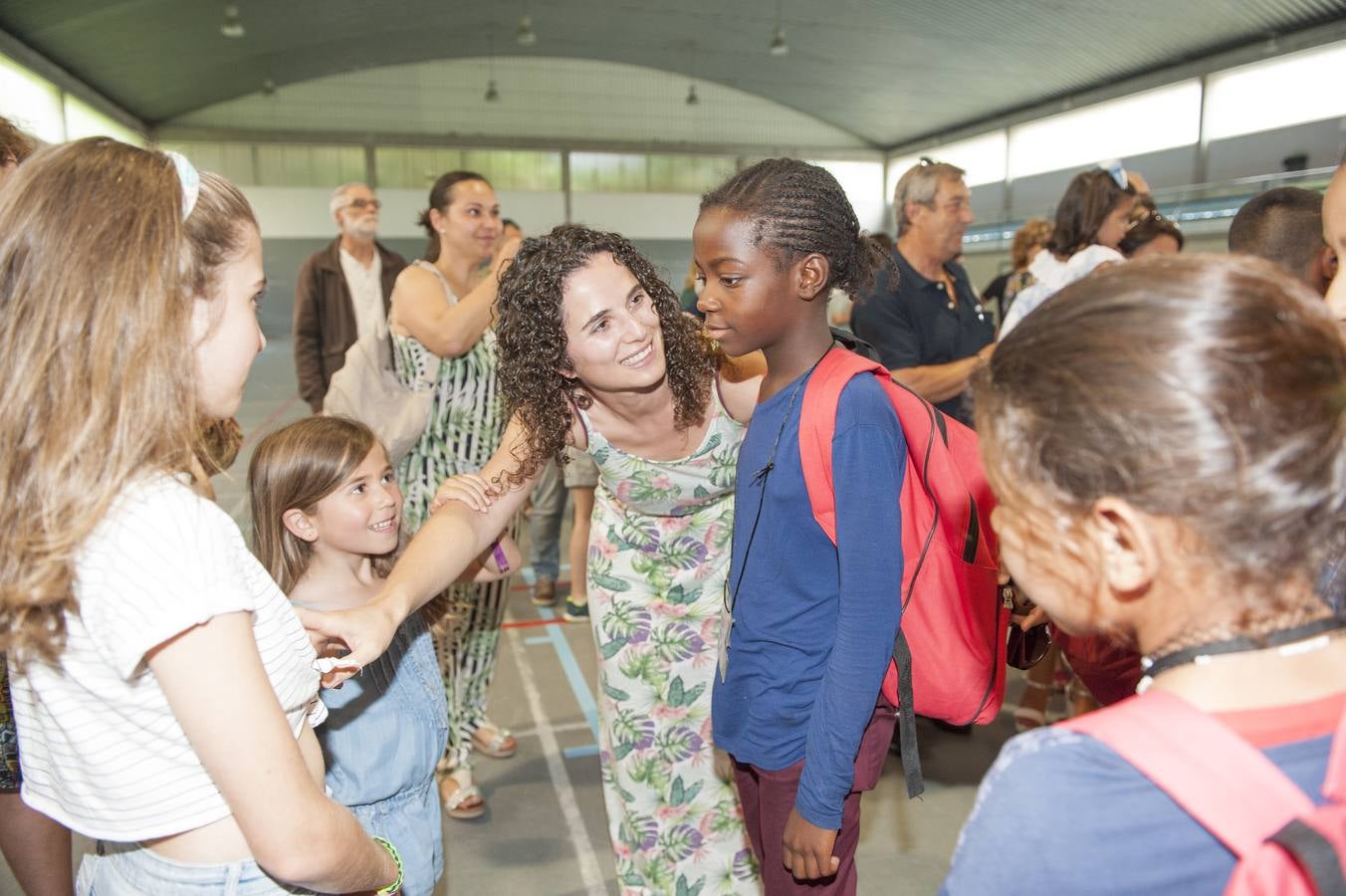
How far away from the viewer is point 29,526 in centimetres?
87

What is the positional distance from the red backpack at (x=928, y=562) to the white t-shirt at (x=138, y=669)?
84 cm

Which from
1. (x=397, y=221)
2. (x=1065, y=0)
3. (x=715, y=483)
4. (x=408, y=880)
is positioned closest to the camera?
(x=408, y=880)

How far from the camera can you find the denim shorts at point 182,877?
3.33ft

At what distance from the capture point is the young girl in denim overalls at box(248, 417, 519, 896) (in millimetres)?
1766

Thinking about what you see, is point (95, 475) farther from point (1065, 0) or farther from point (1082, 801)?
point (1065, 0)

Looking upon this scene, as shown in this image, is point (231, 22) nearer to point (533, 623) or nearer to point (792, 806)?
point (533, 623)

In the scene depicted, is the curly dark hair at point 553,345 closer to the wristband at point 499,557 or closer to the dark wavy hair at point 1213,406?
the wristband at point 499,557

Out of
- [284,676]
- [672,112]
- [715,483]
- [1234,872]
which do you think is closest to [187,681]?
[284,676]

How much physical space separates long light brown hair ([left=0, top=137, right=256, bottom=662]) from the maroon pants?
116cm

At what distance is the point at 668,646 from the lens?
2047mm

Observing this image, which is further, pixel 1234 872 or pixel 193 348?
pixel 193 348

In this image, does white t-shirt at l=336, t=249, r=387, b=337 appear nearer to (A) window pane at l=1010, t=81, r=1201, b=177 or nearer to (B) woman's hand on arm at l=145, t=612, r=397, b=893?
(B) woman's hand on arm at l=145, t=612, r=397, b=893

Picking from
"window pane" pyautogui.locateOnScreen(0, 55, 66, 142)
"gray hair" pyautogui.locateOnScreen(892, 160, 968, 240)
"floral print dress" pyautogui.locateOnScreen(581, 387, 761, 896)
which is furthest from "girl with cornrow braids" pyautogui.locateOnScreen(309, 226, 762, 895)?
"window pane" pyautogui.locateOnScreen(0, 55, 66, 142)

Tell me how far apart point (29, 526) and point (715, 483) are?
1.34m
